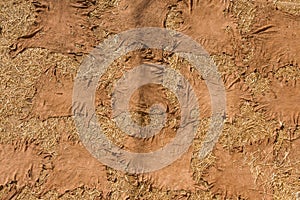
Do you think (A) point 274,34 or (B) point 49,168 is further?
(A) point 274,34

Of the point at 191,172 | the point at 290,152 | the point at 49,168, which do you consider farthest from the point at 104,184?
the point at 290,152

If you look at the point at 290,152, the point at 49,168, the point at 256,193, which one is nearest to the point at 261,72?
the point at 290,152

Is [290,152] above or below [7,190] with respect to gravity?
above

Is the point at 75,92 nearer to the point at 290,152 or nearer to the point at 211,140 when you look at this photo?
the point at 211,140

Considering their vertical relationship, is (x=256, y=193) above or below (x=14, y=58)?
below

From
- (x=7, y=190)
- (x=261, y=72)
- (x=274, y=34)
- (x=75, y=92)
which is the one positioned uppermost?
(x=274, y=34)

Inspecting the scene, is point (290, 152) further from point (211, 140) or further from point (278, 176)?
point (211, 140)
